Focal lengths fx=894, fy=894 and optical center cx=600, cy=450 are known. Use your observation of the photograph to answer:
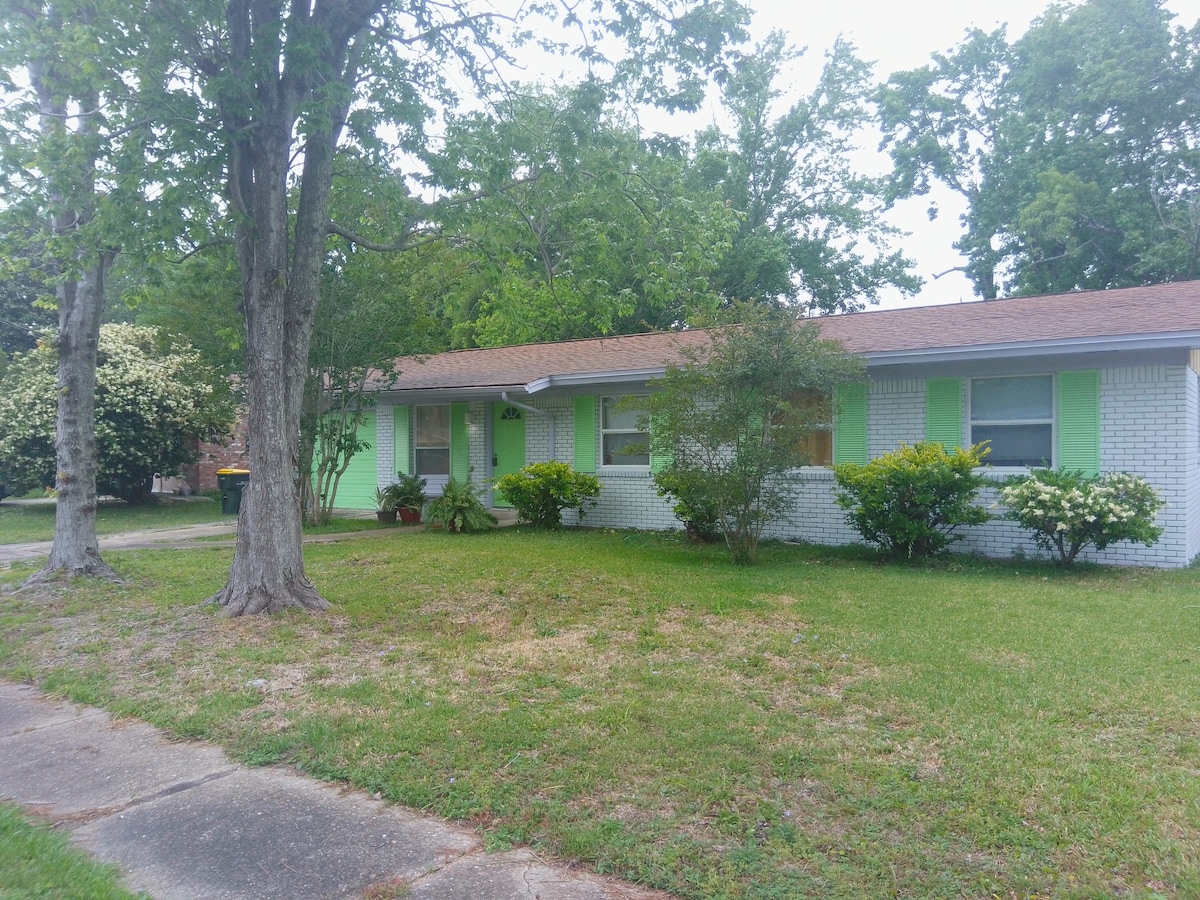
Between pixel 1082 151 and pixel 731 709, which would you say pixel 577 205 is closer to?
pixel 731 709

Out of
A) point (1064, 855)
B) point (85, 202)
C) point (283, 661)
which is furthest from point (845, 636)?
point (85, 202)

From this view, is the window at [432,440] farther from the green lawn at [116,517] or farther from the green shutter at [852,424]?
the green shutter at [852,424]

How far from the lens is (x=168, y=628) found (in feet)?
26.0

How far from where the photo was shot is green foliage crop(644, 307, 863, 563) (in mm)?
10453

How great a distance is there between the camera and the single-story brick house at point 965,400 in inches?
426

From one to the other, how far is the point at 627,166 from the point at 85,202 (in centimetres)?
560

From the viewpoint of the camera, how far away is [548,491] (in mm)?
15258

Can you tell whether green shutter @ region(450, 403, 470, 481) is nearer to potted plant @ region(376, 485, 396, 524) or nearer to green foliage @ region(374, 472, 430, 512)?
green foliage @ region(374, 472, 430, 512)

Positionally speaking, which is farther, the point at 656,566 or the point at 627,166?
the point at 656,566

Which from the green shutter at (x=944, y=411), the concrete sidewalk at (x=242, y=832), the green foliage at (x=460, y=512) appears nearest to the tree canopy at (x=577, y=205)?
the green shutter at (x=944, y=411)

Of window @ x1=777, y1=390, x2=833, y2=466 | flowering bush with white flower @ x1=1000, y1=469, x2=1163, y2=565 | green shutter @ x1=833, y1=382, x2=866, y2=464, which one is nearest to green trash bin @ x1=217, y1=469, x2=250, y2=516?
window @ x1=777, y1=390, x2=833, y2=466

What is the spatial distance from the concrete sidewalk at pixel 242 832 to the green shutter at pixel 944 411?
9901 millimetres

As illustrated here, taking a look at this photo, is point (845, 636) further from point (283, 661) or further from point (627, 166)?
point (627, 166)

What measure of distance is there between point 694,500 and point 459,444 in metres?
7.85
